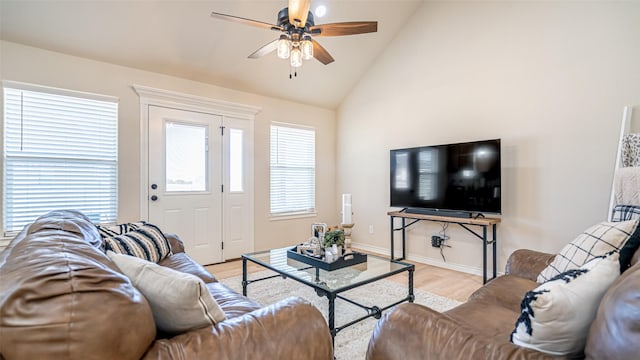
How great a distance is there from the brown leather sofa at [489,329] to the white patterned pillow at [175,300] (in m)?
0.69

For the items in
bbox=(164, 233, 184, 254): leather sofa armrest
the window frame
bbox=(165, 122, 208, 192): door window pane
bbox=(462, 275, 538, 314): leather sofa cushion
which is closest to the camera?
bbox=(462, 275, 538, 314): leather sofa cushion

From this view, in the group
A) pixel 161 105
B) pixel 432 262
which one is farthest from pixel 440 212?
pixel 161 105

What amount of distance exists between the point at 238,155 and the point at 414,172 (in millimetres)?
2476

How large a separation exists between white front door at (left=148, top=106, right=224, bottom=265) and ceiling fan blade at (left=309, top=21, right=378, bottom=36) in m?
2.29

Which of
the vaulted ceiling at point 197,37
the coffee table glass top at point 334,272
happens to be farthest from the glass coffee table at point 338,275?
the vaulted ceiling at point 197,37

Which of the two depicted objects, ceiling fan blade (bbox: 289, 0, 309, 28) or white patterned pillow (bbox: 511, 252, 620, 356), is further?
ceiling fan blade (bbox: 289, 0, 309, 28)

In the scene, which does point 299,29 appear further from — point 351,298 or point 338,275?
Result: point 351,298

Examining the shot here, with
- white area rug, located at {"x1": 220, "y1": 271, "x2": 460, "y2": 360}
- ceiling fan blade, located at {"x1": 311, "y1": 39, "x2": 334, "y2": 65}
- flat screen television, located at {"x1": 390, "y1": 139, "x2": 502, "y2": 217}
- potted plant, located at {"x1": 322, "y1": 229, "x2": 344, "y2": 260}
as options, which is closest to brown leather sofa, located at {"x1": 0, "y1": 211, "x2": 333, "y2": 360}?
white area rug, located at {"x1": 220, "y1": 271, "x2": 460, "y2": 360}

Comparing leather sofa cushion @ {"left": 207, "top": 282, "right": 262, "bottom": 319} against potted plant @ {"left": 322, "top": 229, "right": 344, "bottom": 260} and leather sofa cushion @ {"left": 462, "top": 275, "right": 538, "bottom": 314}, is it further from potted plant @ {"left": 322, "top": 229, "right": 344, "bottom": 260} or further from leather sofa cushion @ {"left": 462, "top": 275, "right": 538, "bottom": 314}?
leather sofa cushion @ {"left": 462, "top": 275, "right": 538, "bottom": 314}

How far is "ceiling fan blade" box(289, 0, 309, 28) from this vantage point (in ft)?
7.14

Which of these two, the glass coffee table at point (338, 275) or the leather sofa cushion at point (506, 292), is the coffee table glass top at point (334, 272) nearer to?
the glass coffee table at point (338, 275)

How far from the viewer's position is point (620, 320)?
0.80m

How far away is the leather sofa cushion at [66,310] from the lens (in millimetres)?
703

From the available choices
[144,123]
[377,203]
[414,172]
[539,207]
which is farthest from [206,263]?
[539,207]
